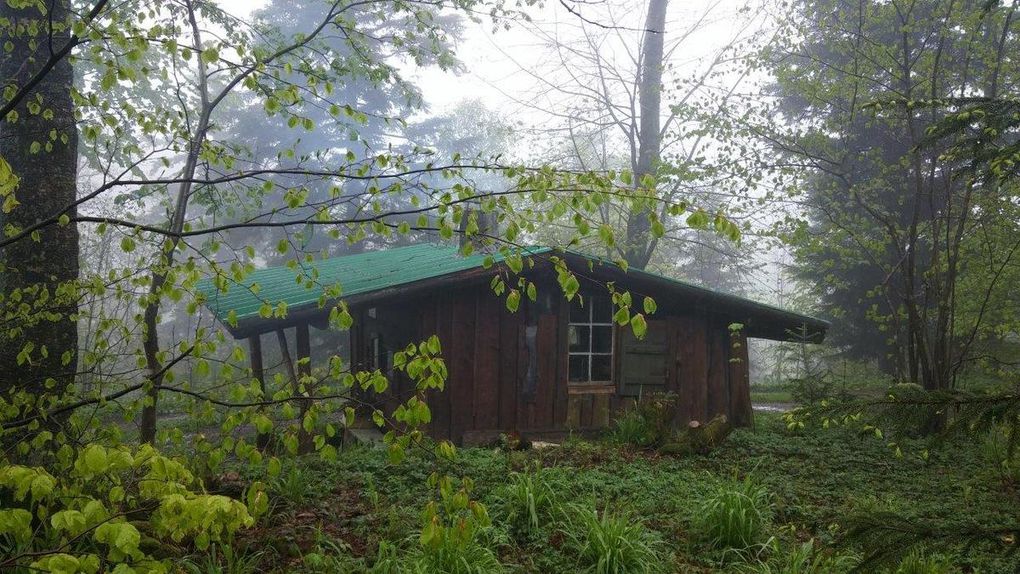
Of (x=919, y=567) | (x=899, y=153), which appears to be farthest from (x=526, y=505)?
(x=899, y=153)

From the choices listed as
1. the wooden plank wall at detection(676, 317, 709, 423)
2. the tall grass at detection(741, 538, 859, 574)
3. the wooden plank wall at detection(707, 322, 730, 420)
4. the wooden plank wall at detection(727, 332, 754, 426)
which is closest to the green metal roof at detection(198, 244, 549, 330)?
the tall grass at detection(741, 538, 859, 574)

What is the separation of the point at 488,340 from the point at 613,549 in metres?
6.41

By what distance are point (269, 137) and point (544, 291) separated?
72.3 feet

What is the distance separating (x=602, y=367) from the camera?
40.5 ft

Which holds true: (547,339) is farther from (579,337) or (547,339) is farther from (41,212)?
(41,212)

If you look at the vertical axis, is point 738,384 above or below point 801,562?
above

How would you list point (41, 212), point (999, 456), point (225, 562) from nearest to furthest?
1. point (225, 562)
2. point (41, 212)
3. point (999, 456)

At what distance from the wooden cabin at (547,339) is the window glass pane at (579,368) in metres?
0.02

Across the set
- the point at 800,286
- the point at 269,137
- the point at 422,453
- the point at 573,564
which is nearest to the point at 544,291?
the point at 422,453

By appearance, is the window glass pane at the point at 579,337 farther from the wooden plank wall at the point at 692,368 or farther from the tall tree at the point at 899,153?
the tall tree at the point at 899,153

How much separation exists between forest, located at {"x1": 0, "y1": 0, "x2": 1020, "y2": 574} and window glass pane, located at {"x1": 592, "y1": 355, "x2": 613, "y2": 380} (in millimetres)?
38

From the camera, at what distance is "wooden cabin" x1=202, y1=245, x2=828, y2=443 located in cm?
1106

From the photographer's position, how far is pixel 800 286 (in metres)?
22.8

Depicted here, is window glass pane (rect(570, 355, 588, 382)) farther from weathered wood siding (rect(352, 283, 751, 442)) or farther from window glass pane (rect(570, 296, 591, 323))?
window glass pane (rect(570, 296, 591, 323))
